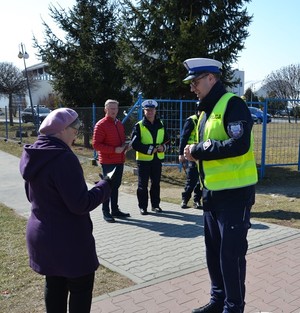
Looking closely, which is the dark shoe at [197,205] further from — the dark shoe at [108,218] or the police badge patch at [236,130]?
the police badge patch at [236,130]

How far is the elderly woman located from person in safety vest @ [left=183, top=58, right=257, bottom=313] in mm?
879

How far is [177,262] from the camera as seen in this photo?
4.56 m

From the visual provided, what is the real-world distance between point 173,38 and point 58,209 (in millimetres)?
8692

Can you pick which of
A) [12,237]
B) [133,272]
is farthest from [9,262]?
[133,272]

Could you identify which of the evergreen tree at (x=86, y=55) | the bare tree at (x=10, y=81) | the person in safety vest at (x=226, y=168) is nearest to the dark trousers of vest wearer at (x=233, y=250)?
the person in safety vest at (x=226, y=168)

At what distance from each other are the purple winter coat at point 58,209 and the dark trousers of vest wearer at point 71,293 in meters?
0.11

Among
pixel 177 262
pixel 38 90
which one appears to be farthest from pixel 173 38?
pixel 38 90

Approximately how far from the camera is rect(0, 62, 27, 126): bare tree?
1294 inches

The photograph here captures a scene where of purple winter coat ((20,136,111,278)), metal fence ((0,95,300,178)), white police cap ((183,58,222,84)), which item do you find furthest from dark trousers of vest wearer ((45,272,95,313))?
metal fence ((0,95,300,178))

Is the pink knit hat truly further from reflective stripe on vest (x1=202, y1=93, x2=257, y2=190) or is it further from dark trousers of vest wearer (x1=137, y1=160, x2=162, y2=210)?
dark trousers of vest wearer (x1=137, y1=160, x2=162, y2=210)

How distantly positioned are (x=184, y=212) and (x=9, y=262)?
3.24 metres

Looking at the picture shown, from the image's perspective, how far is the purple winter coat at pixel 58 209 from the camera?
2.40 meters

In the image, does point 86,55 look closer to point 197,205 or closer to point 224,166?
point 197,205

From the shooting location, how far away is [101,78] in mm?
15664
